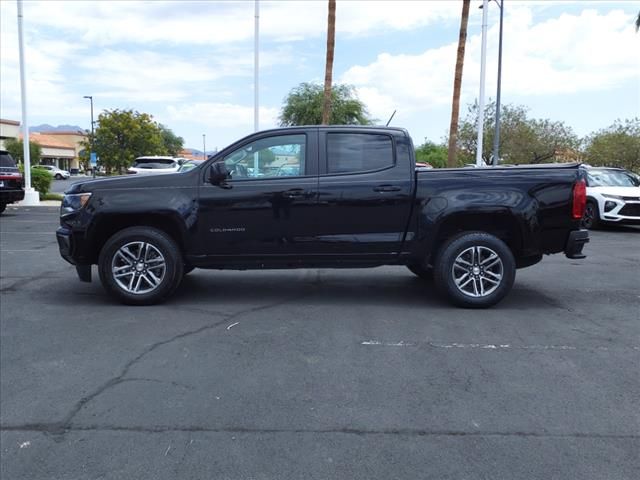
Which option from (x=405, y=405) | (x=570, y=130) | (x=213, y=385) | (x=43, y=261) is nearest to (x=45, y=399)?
(x=213, y=385)

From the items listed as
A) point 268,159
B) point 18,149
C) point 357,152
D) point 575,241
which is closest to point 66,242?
point 268,159

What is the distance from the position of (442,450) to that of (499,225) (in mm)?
3928

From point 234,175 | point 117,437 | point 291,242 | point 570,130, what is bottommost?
point 117,437

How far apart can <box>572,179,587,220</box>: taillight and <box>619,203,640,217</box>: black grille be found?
31.0 feet

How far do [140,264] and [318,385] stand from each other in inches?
122

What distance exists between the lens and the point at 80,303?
22.6 ft

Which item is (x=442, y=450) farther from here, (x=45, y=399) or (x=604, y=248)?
(x=604, y=248)

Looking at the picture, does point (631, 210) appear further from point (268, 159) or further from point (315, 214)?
point (268, 159)

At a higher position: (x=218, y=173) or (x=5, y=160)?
(x=5, y=160)

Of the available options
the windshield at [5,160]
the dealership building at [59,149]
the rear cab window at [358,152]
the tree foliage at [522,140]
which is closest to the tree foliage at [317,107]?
the tree foliage at [522,140]

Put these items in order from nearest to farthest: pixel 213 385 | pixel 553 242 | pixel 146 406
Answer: pixel 146 406 < pixel 213 385 < pixel 553 242

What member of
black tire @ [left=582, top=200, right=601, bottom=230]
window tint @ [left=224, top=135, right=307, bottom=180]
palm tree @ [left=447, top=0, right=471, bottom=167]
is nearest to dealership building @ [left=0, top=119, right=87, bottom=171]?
palm tree @ [left=447, top=0, right=471, bottom=167]

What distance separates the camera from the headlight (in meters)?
6.62

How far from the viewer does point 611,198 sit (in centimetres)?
1493
